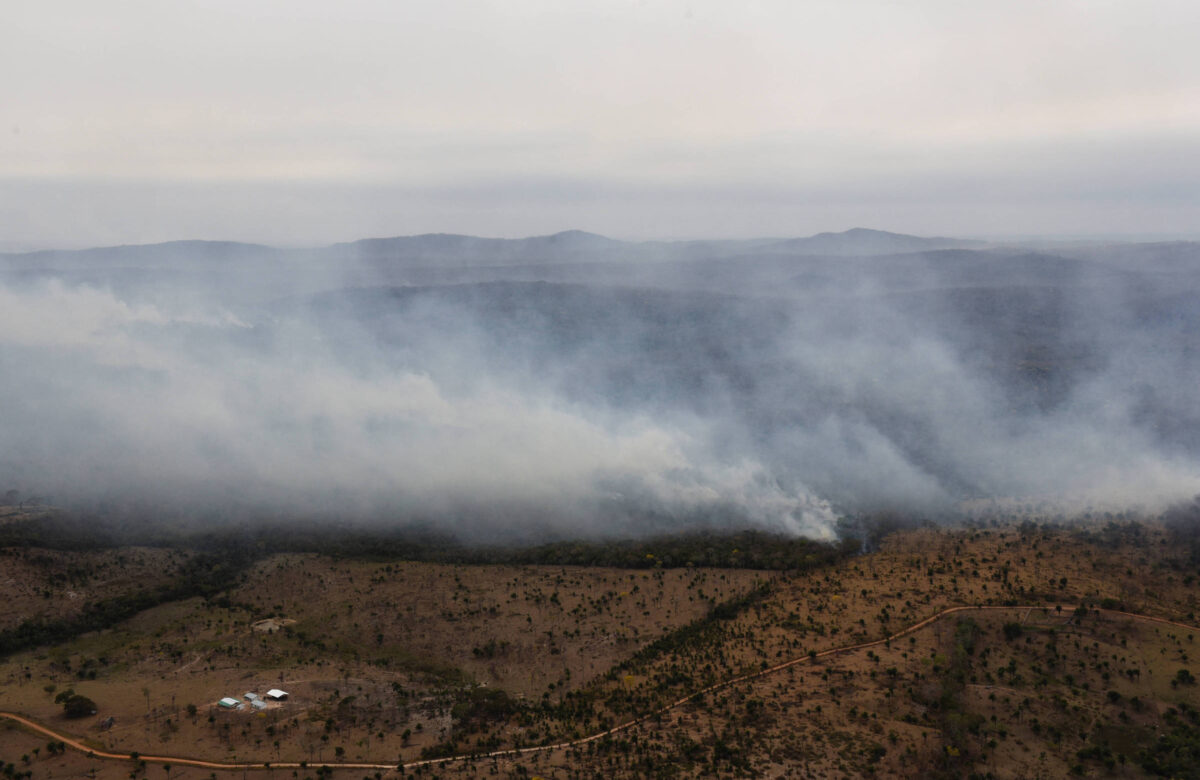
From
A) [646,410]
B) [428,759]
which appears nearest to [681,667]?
[428,759]

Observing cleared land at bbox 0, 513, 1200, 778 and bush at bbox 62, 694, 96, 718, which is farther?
bush at bbox 62, 694, 96, 718

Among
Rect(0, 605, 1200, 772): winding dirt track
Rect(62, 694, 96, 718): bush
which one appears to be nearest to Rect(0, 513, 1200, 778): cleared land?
Rect(0, 605, 1200, 772): winding dirt track

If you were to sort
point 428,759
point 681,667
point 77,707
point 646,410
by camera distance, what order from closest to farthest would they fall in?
point 428,759 → point 77,707 → point 681,667 → point 646,410

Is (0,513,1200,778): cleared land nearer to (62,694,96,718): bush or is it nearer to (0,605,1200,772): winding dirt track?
(0,605,1200,772): winding dirt track

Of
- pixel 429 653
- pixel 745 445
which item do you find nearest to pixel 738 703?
pixel 429 653

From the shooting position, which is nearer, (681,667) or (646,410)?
(681,667)

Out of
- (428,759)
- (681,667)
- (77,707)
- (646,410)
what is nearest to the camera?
(428,759)

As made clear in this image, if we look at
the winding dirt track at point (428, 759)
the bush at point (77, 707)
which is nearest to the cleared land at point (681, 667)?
the winding dirt track at point (428, 759)

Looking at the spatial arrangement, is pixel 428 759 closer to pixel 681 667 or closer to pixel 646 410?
pixel 681 667

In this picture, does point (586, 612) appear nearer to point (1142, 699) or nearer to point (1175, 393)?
point (1142, 699)

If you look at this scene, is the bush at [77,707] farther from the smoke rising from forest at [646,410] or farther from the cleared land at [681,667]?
the smoke rising from forest at [646,410]
